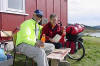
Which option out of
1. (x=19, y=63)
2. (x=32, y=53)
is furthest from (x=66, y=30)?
(x=32, y=53)

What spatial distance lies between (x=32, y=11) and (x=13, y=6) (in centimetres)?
147

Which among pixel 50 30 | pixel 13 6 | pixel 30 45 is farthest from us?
pixel 13 6

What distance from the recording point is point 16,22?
28.9 ft

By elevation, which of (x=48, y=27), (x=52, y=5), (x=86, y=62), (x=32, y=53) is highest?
(x=52, y=5)

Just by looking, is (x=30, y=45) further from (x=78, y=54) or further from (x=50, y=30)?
(x=78, y=54)

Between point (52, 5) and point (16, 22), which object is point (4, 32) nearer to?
point (16, 22)

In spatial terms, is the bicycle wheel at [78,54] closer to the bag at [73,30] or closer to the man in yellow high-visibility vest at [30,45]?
the bag at [73,30]

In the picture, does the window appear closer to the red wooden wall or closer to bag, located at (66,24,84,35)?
the red wooden wall

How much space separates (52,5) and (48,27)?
5955mm

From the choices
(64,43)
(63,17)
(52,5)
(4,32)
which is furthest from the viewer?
(63,17)

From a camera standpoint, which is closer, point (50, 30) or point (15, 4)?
point (50, 30)

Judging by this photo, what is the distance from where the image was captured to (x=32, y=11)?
10.0m

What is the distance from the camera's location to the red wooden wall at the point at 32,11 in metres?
8.34

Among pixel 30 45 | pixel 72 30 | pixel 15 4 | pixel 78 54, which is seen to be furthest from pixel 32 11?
pixel 30 45
